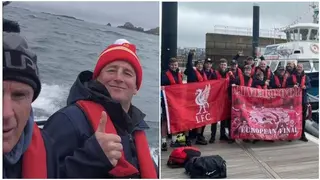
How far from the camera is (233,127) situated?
3.24 m

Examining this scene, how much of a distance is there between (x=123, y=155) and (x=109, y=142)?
121 millimetres

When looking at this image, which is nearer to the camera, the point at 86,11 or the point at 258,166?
the point at 86,11

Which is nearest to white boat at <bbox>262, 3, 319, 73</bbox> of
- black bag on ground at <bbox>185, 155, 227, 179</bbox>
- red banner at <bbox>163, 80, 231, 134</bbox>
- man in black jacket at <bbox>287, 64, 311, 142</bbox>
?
man in black jacket at <bbox>287, 64, 311, 142</bbox>

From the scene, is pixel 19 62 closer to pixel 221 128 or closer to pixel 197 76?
pixel 197 76

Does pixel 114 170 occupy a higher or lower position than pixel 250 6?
lower

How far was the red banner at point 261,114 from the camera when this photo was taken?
126 inches

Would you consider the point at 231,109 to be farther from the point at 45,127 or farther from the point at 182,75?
the point at 45,127

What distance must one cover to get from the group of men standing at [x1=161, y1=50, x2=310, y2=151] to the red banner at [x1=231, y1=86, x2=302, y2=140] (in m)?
0.08

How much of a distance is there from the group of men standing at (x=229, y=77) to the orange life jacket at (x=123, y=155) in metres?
0.72

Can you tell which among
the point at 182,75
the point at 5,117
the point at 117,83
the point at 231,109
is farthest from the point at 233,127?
the point at 5,117

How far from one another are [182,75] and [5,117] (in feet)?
4.81

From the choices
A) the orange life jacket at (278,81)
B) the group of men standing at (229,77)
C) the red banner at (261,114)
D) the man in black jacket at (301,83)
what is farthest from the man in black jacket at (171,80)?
the man in black jacket at (301,83)

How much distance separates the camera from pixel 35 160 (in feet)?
6.46

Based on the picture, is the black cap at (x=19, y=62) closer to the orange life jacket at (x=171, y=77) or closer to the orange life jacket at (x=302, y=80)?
the orange life jacket at (x=171, y=77)
